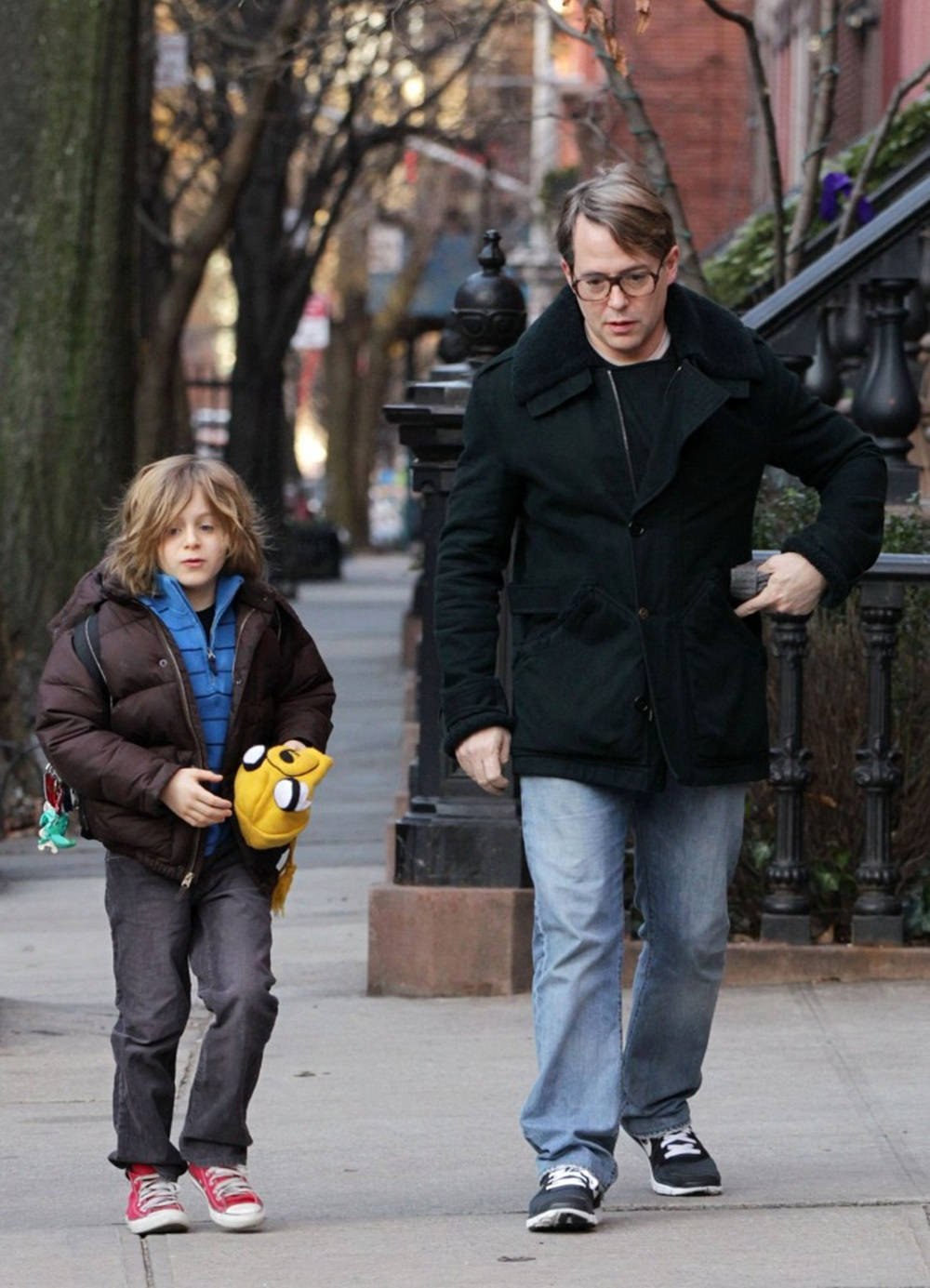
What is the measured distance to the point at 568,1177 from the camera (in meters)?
4.52

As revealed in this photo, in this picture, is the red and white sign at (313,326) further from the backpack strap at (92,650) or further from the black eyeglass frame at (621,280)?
the black eyeglass frame at (621,280)

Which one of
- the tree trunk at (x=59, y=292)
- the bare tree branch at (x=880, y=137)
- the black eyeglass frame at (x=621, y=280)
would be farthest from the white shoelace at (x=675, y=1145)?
the tree trunk at (x=59, y=292)

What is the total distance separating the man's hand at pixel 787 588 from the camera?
14.9ft

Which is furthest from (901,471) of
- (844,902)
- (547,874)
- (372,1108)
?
(547,874)

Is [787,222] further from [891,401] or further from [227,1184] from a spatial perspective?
[227,1184]

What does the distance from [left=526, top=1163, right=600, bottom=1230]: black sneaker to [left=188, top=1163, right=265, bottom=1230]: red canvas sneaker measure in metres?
0.51

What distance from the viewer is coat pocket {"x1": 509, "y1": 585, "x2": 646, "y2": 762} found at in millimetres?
4469

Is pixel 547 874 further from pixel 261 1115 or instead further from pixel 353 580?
pixel 353 580

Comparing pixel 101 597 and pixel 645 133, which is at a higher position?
pixel 645 133

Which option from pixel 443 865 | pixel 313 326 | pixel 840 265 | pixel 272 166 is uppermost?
pixel 272 166

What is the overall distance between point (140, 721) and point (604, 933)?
36.6 inches

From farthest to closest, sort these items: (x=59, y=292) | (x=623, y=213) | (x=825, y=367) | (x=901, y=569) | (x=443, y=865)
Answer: (x=59, y=292) → (x=825, y=367) → (x=443, y=865) → (x=901, y=569) → (x=623, y=213)

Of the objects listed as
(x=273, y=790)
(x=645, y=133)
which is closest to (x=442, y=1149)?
(x=273, y=790)

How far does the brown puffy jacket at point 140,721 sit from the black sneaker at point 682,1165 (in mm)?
961
